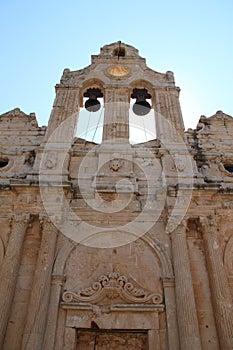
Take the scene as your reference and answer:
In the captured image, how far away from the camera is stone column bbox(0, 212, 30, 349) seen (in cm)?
664

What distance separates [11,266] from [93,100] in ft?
24.6

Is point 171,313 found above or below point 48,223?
below

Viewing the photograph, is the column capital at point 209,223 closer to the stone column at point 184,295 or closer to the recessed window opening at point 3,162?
the stone column at point 184,295

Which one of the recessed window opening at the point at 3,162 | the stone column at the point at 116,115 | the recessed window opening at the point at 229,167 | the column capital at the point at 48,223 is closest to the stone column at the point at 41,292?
the column capital at the point at 48,223

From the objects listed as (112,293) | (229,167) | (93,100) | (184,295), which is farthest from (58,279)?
(93,100)

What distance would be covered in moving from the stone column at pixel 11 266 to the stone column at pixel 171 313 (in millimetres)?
3459

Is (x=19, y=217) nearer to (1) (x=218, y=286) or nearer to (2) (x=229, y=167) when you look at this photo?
(1) (x=218, y=286)

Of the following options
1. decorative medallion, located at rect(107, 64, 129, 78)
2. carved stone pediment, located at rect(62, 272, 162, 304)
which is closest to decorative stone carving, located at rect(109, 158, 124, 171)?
carved stone pediment, located at rect(62, 272, 162, 304)

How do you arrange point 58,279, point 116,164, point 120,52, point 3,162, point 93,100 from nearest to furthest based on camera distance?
1. point 58,279
2. point 116,164
3. point 3,162
4. point 93,100
5. point 120,52

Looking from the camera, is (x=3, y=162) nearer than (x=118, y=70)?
Yes

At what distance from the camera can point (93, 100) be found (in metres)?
12.5

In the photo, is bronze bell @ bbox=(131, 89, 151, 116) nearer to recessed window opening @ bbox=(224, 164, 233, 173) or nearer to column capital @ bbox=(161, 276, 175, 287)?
recessed window opening @ bbox=(224, 164, 233, 173)

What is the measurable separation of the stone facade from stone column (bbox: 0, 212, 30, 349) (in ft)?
0.08

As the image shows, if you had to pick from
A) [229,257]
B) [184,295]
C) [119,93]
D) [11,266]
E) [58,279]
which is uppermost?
[119,93]
